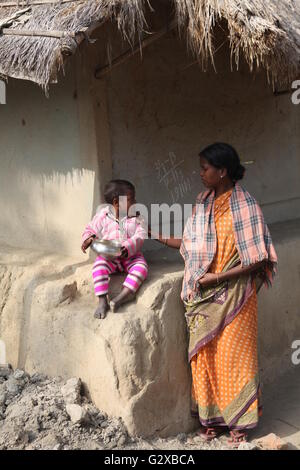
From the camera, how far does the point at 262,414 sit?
416 cm

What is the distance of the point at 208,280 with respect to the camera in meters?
3.55

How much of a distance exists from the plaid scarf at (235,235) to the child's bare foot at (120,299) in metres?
0.34

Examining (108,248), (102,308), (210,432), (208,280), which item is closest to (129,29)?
(108,248)

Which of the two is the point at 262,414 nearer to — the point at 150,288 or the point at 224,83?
the point at 150,288

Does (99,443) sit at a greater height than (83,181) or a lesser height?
lesser

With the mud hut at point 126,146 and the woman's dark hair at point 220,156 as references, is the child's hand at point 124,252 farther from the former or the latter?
the woman's dark hair at point 220,156

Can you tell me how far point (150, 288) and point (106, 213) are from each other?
541 mm

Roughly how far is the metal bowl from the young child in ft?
0.15

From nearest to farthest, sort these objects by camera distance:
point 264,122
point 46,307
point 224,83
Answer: point 46,307, point 224,83, point 264,122

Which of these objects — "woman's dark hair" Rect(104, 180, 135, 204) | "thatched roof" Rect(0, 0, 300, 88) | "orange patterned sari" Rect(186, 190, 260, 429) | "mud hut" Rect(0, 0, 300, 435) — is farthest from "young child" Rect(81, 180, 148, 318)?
"thatched roof" Rect(0, 0, 300, 88)

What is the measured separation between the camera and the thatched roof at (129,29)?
333cm

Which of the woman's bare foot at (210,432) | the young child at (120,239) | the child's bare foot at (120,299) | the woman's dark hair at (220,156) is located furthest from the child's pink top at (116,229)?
the woman's bare foot at (210,432)

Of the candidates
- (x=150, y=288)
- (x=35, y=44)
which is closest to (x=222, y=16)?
(x=35, y=44)

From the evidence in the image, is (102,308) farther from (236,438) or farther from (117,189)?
(236,438)
